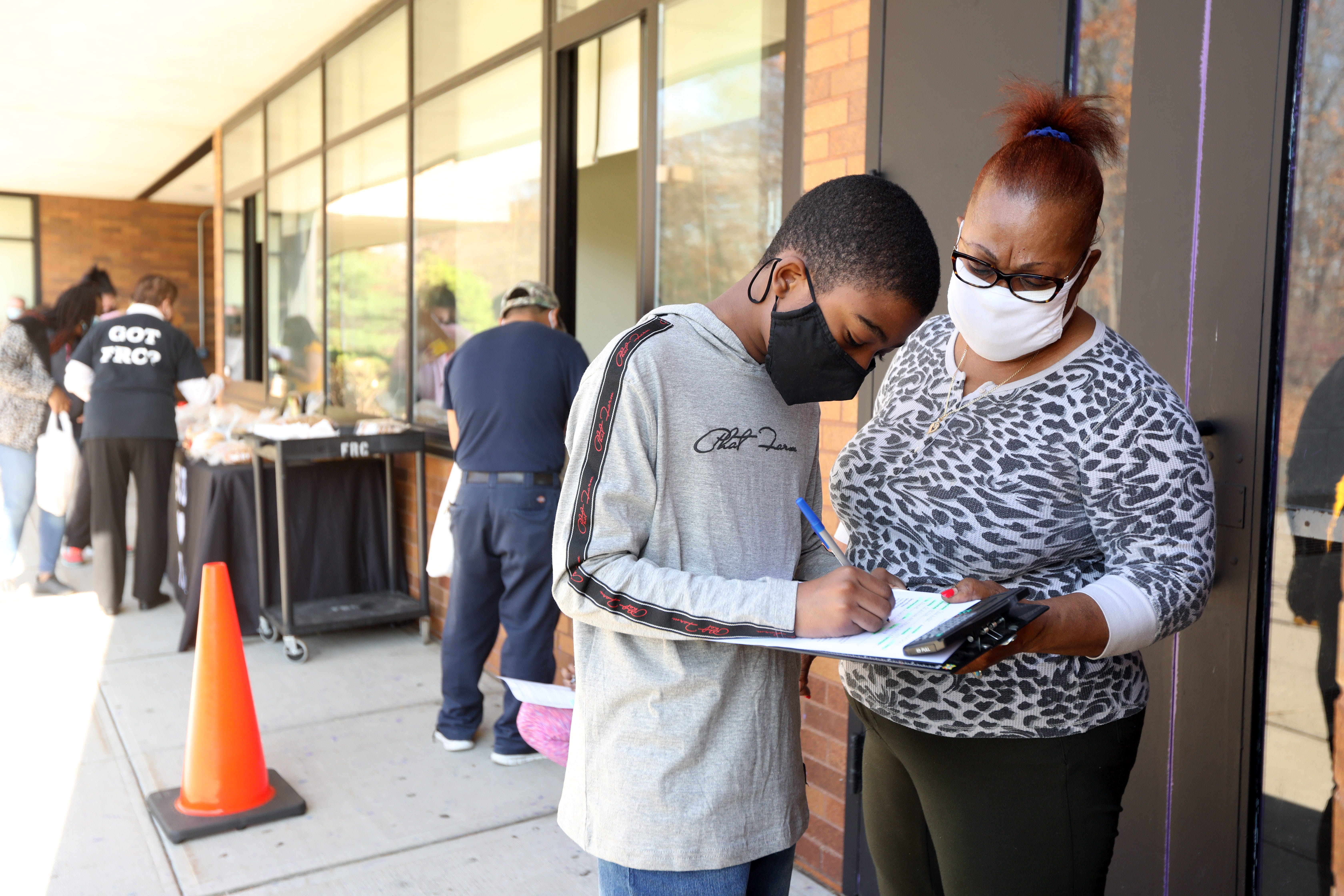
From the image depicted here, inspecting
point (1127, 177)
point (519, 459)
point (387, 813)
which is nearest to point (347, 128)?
point (519, 459)

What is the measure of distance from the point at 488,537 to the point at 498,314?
1705mm

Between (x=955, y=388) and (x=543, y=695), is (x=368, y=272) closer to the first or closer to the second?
(x=543, y=695)

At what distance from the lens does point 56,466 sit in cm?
646

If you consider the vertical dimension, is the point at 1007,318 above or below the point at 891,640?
above

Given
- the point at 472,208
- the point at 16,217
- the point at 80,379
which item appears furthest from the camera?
the point at 16,217

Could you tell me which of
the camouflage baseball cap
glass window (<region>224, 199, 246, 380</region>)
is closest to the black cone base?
the camouflage baseball cap

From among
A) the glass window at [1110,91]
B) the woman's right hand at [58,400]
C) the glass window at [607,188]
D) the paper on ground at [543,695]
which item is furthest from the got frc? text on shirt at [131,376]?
the glass window at [1110,91]

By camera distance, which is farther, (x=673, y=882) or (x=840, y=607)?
(x=673, y=882)

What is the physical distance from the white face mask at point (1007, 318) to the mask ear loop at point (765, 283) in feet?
1.11

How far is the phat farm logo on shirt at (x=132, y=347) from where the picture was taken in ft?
19.9

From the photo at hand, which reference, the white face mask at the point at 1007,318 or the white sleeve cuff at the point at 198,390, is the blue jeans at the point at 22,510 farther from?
the white face mask at the point at 1007,318

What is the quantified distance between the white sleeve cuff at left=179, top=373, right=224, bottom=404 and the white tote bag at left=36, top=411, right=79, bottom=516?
0.81 meters

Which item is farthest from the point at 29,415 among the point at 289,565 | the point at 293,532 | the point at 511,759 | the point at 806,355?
the point at 806,355

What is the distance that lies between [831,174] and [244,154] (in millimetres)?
8469
